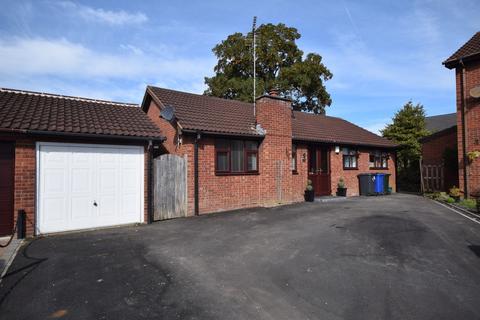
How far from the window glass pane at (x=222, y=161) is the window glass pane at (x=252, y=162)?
1094 mm

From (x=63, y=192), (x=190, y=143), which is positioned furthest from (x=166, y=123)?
(x=63, y=192)

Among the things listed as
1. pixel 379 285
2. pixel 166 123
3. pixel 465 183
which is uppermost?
pixel 166 123

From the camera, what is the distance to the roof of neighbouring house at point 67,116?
755 cm

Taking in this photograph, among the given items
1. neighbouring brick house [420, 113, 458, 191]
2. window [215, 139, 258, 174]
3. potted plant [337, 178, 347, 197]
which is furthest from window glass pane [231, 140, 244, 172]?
neighbouring brick house [420, 113, 458, 191]

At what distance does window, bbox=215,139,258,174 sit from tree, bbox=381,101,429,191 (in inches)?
567

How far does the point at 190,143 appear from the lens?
1041 cm

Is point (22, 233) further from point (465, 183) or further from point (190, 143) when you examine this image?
point (465, 183)

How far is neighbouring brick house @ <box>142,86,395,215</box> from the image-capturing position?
10.6m

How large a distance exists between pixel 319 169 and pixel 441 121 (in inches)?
1258

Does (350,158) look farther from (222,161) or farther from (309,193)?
(222,161)

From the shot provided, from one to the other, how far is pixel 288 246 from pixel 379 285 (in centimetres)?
223

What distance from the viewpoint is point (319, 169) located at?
1470 cm

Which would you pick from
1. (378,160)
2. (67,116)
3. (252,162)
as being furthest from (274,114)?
(378,160)

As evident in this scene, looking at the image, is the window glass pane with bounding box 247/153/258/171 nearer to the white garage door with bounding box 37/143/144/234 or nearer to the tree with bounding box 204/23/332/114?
the white garage door with bounding box 37/143/144/234
